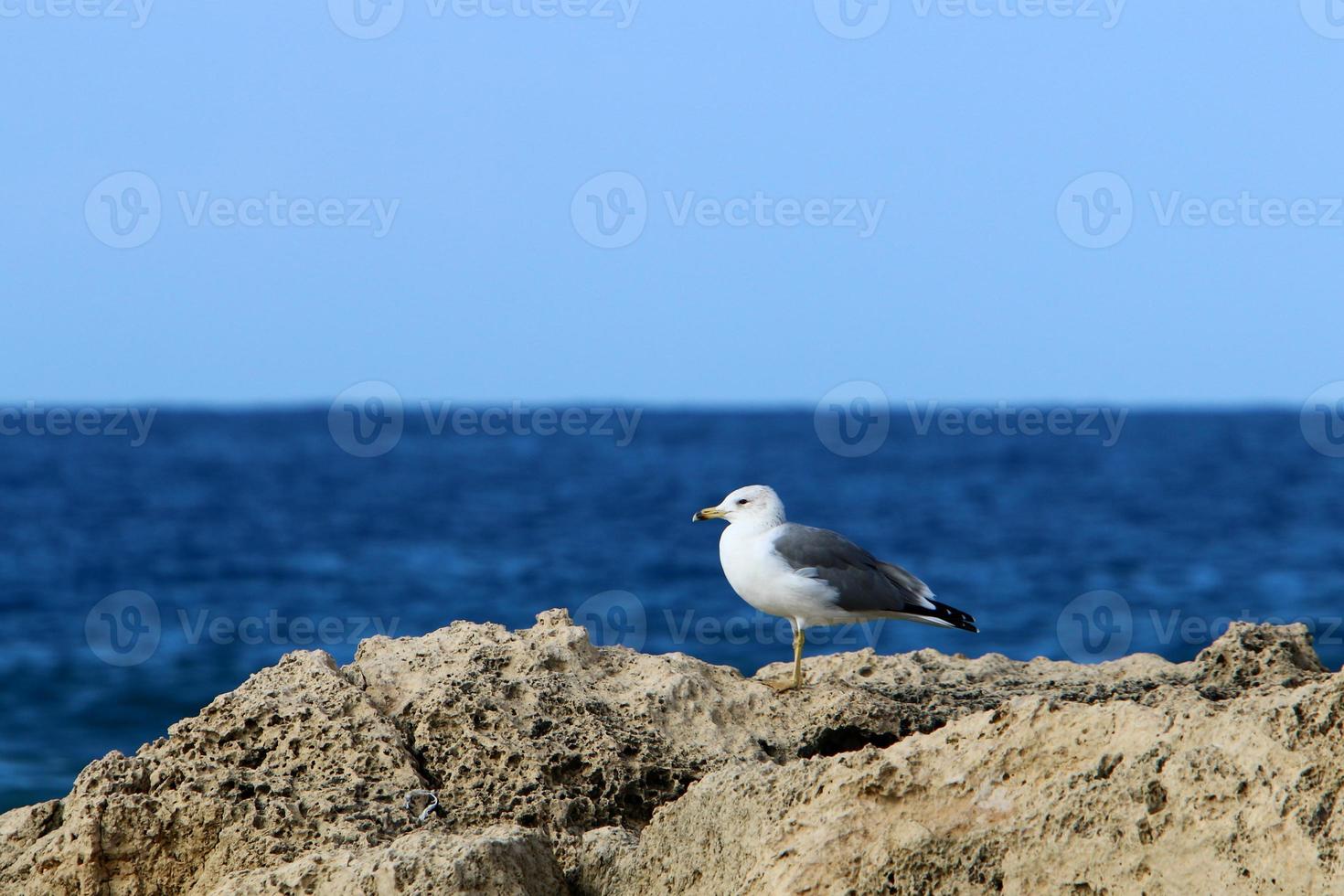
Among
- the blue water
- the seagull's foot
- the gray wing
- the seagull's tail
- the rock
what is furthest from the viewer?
the blue water

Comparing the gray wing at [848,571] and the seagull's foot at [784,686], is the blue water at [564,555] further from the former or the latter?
the seagull's foot at [784,686]

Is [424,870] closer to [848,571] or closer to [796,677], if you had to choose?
[796,677]

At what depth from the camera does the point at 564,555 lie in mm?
27812

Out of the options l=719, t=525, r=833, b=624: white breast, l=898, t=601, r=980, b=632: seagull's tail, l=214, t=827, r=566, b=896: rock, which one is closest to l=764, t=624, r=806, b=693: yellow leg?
l=719, t=525, r=833, b=624: white breast

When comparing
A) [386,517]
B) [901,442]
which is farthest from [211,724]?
[901,442]

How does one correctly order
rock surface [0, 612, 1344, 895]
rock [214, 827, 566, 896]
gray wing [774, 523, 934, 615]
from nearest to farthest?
rock surface [0, 612, 1344, 895], rock [214, 827, 566, 896], gray wing [774, 523, 934, 615]

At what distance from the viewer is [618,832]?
3.80 metres

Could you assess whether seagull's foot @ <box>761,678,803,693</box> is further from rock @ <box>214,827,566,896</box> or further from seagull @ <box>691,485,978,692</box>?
rock @ <box>214,827,566,896</box>

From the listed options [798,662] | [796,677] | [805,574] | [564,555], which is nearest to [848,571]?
[805,574]

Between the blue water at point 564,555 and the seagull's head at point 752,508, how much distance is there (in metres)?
3.73

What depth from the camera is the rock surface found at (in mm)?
3047

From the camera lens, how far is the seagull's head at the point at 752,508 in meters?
6.62

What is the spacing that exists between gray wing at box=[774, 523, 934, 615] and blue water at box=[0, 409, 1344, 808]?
365 centimetres

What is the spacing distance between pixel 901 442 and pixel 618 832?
78241 millimetres
